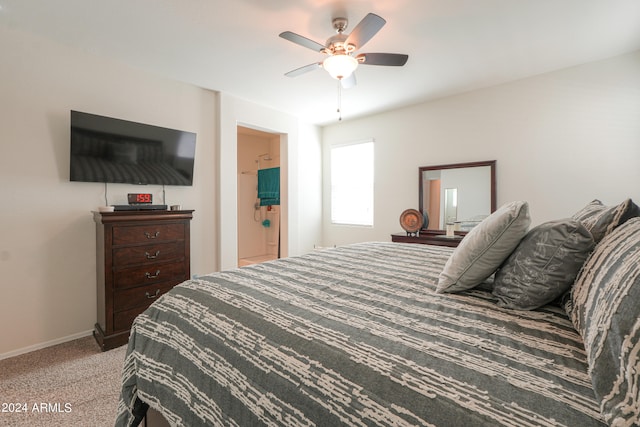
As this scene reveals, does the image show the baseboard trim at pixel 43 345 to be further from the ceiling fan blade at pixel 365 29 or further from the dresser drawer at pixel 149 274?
the ceiling fan blade at pixel 365 29

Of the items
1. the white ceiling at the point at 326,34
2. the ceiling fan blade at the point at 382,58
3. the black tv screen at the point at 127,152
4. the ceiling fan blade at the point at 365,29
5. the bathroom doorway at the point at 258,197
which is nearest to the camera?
the ceiling fan blade at the point at 365,29

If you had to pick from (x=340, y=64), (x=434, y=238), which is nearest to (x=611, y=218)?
(x=340, y=64)

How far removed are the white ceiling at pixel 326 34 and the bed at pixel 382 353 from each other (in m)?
1.90

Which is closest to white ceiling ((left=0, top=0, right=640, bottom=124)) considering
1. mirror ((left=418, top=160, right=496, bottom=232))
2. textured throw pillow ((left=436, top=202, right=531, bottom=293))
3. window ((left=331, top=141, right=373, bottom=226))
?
mirror ((left=418, top=160, right=496, bottom=232))

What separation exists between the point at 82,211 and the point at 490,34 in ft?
12.9

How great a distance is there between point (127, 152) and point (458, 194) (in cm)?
383

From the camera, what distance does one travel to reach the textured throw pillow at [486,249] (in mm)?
1122

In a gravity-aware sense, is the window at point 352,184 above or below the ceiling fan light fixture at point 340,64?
below

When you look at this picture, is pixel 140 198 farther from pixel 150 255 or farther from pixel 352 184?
pixel 352 184

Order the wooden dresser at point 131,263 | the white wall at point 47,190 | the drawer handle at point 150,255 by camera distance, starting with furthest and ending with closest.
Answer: the drawer handle at point 150,255
the wooden dresser at point 131,263
the white wall at point 47,190

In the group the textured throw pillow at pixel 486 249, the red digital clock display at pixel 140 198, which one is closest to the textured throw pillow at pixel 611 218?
the textured throw pillow at pixel 486 249

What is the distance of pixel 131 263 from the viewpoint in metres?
2.57

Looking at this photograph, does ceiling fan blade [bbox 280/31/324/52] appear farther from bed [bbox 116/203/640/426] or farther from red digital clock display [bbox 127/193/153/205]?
red digital clock display [bbox 127/193/153/205]

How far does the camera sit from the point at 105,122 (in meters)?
2.66
